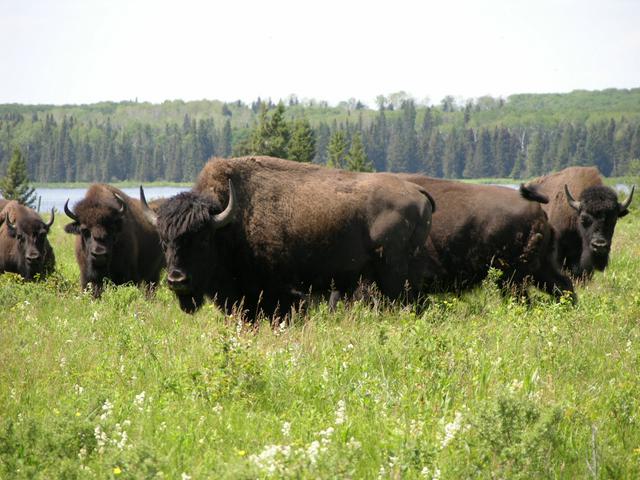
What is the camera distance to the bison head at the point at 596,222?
43.4 feet

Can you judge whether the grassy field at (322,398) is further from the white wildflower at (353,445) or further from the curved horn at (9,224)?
the curved horn at (9,224)

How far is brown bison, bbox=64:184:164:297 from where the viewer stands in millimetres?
12141

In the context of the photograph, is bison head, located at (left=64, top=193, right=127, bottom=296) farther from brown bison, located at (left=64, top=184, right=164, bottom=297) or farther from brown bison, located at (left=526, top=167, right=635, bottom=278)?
brown bison, located at (left=526, top=167, right=635, bottom=278)

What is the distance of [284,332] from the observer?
7.84 meters

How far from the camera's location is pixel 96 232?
1209cm

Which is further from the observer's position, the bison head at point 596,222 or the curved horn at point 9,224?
the curved horn at point 9,224

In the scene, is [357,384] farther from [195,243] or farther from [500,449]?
[195,243]

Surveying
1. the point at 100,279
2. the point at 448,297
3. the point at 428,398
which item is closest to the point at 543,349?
the point at 428,398

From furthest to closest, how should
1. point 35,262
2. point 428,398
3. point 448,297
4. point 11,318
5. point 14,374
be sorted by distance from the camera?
point 35,262 < point 448,297 < point 11,318 < point 14,374 < point 428,398

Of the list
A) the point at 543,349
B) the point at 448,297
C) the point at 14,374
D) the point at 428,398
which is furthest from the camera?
the point at 448,297

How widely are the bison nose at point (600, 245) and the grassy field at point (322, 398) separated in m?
4.45

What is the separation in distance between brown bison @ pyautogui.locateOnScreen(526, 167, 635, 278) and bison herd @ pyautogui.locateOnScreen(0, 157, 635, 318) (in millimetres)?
26

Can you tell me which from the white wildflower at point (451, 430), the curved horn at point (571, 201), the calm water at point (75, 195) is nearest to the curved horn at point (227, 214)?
the white wildflower at point (451, 430)

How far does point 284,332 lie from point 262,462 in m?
3.66
